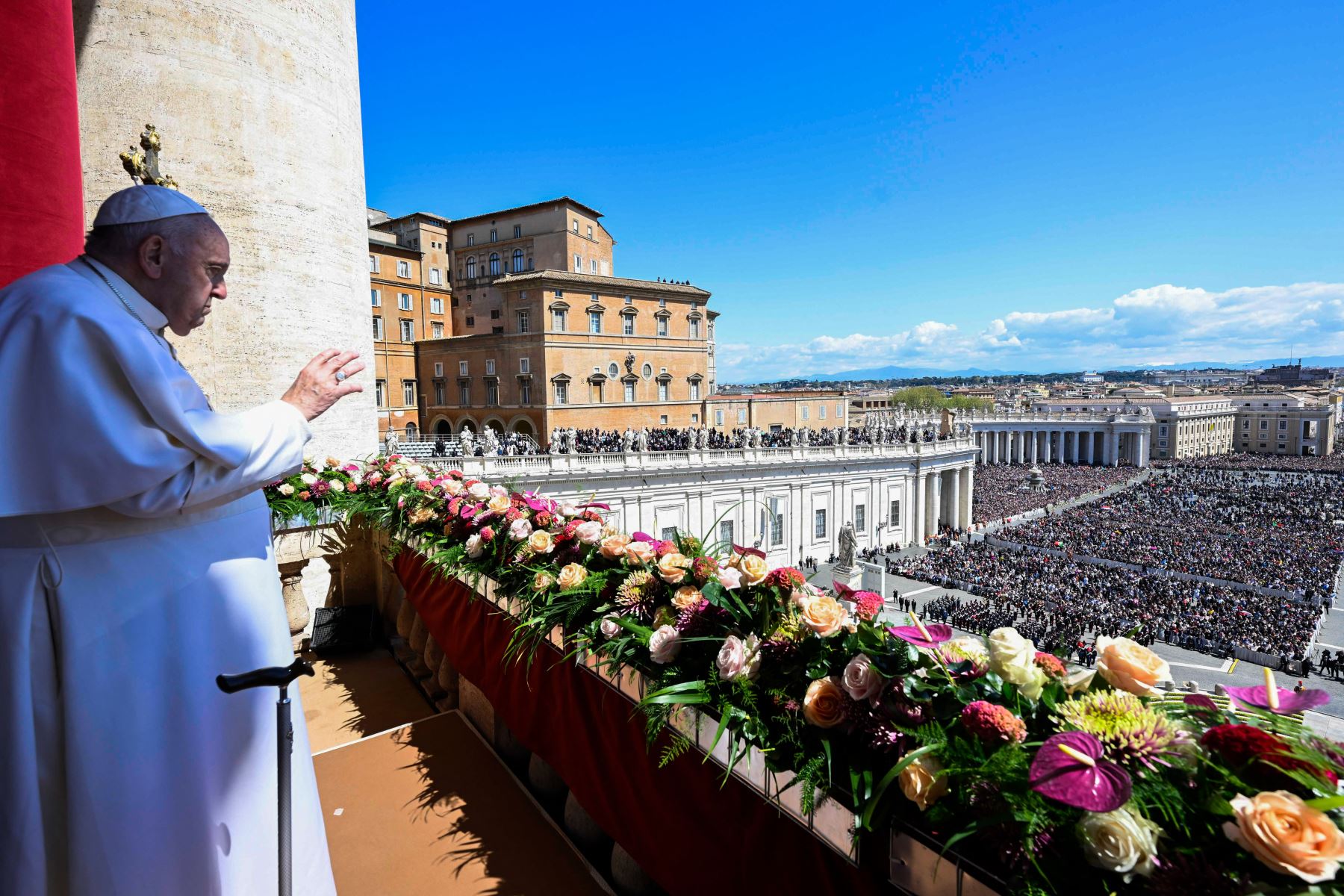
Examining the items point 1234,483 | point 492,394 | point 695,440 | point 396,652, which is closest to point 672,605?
point 396,652

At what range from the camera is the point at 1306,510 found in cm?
4669

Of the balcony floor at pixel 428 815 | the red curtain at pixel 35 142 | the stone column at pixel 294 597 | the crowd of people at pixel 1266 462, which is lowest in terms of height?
the crowd of people at pixel 1266 462

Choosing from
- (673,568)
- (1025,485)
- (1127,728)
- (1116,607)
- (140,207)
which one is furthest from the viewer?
(1025,485)

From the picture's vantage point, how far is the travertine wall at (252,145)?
35.2 ft

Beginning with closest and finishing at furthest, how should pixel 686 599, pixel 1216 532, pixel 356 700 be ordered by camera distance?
pixel 686 599, pixel 356 700, pixel 1216 532

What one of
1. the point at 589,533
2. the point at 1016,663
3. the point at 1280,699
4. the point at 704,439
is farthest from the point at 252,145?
the point at 704,439

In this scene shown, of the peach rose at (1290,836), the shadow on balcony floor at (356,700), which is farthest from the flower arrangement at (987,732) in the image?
the shadow on balcony floor at (356,700)

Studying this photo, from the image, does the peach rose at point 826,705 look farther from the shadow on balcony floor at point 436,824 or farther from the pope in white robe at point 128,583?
the shadow on balcony floor at point 436,824

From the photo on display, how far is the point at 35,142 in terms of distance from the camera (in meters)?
4.59

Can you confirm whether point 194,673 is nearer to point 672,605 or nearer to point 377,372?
point 672,605

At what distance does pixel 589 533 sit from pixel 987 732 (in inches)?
103

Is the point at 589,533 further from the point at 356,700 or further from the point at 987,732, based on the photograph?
the point at 356,700

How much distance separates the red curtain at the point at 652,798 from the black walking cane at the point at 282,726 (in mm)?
1462

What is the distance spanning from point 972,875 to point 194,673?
2.29 meters
